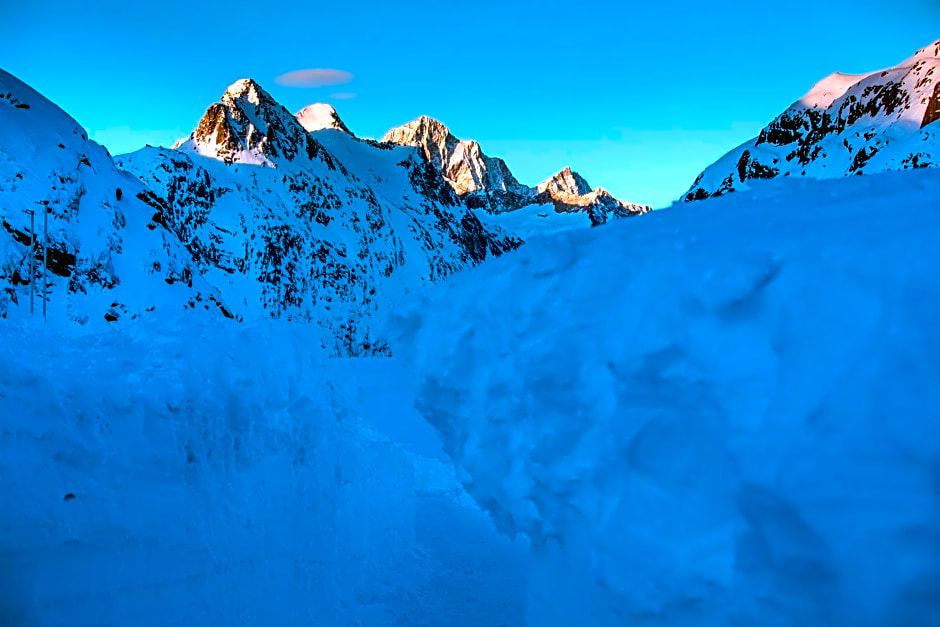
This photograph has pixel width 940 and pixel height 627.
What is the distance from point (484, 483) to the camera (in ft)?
15.1

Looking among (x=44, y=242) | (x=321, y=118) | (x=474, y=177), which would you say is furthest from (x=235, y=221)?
(x=474, y=177)

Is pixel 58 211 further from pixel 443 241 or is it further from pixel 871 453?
pixel 443 241

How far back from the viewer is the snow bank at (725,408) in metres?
2.40


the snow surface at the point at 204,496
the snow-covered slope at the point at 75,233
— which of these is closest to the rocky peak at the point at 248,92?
the snow-covered slope at the point at 75,233

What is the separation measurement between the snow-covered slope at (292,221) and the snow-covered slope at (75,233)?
23.6 meters

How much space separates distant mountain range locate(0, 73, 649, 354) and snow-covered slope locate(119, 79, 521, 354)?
17 centimetres

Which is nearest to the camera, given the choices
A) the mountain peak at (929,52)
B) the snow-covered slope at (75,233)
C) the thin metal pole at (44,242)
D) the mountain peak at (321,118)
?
the thin metal pole at (44,242)

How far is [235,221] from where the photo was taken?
58.6 m

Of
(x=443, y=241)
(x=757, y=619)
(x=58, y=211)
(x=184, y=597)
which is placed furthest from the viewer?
(x=443, y=241)

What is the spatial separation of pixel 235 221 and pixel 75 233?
124 ft

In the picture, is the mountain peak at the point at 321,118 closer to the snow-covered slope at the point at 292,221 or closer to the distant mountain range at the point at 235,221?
the distant mountain range at the point at 235,221

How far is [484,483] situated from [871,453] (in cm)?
276

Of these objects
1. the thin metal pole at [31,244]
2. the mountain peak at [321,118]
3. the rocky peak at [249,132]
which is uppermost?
the mountain peak at [321,118]

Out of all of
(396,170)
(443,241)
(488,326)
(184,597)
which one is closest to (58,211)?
(184,597)
